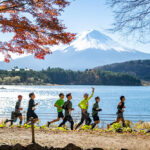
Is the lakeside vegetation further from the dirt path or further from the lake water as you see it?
the dirt path

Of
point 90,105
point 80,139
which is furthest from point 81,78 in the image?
point 80,139

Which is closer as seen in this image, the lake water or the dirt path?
the dirt path

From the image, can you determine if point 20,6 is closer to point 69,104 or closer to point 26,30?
point 26,30

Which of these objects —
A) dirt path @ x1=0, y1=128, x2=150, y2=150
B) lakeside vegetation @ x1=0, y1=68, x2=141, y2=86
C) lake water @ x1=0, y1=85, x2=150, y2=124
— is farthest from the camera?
lakeside vegetation @ x1=0, y1=68, x2=141, y2=86

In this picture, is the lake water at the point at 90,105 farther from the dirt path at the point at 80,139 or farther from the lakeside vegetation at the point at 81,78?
the lakeside vegetation at the point at 81,78

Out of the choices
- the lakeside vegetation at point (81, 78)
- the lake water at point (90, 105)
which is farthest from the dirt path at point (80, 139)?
the lakeside vegetation at point (81, 78)

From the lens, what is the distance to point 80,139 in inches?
366

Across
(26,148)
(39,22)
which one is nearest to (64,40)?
(39,22)

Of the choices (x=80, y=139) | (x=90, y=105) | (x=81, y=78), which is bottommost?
(x=90, y=105)

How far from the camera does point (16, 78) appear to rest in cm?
14938

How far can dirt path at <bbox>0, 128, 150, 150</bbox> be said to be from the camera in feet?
28.2

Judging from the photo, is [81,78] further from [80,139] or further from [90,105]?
[80,139]

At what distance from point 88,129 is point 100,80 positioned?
177 m

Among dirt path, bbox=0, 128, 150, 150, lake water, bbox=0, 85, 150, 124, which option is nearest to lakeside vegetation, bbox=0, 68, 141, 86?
lake water, bbox=0, 85, 150, 124
